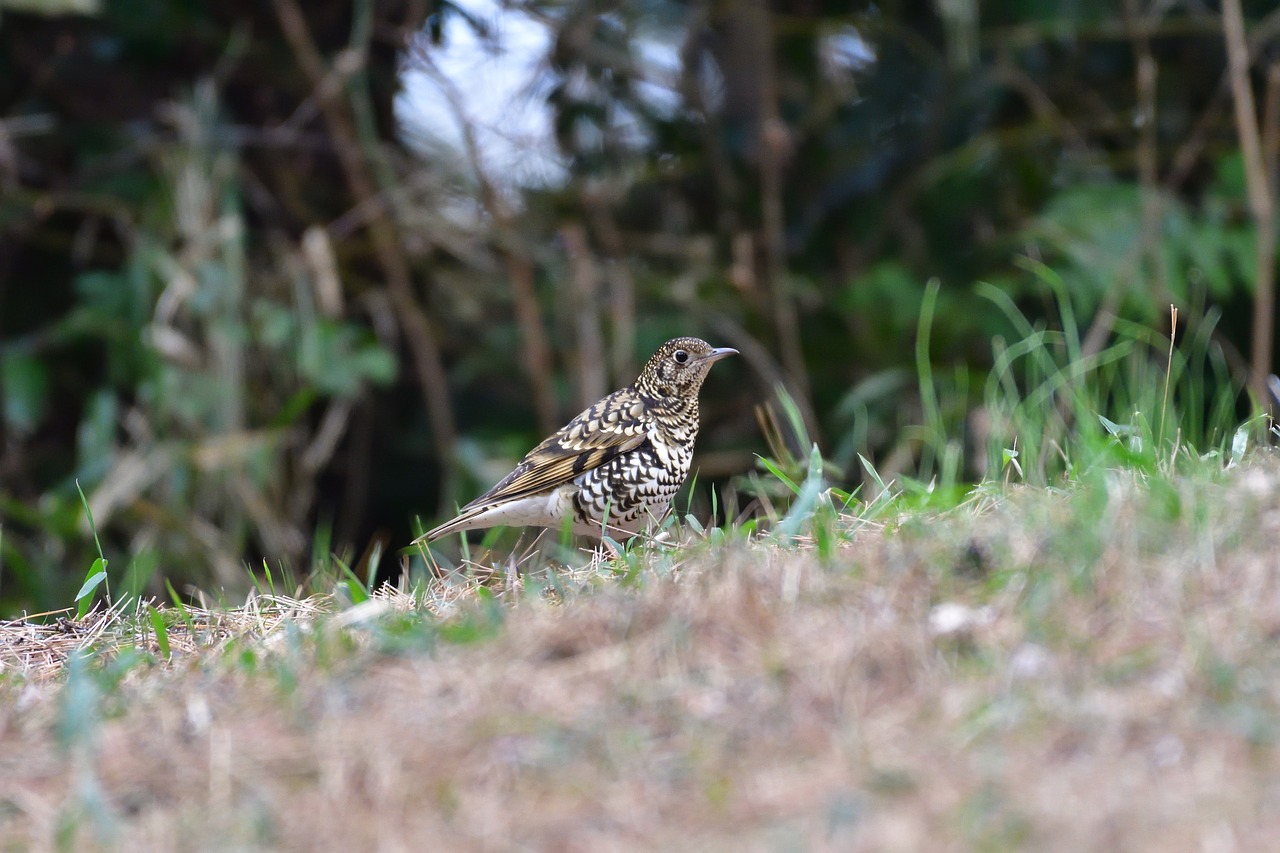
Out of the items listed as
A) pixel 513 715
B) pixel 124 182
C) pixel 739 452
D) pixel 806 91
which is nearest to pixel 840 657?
pixel 513 715

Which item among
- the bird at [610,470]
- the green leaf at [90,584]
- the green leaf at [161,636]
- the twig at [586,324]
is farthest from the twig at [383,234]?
the green leaf at [161,636]

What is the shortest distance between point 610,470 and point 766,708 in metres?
2.48

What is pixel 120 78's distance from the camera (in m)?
8.15

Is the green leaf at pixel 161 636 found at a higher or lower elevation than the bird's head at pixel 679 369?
lower

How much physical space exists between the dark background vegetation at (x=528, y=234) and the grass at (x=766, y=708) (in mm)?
3584

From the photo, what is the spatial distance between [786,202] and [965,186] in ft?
3.84

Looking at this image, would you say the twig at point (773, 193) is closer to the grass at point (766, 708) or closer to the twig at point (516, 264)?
the twig at point (516, 264)

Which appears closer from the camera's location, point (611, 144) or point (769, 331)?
point (769, 331)

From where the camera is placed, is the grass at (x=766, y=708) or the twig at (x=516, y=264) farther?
the twig at (x=516, y=264)

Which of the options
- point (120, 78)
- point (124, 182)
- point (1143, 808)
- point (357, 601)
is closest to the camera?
point (1143, 808)

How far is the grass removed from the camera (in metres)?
2.22

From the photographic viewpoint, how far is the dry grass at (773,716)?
2211 millimetres

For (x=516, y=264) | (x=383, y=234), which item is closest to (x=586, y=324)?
(x=516, y=264)

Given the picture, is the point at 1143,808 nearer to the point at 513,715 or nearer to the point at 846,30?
the point at 513,715
